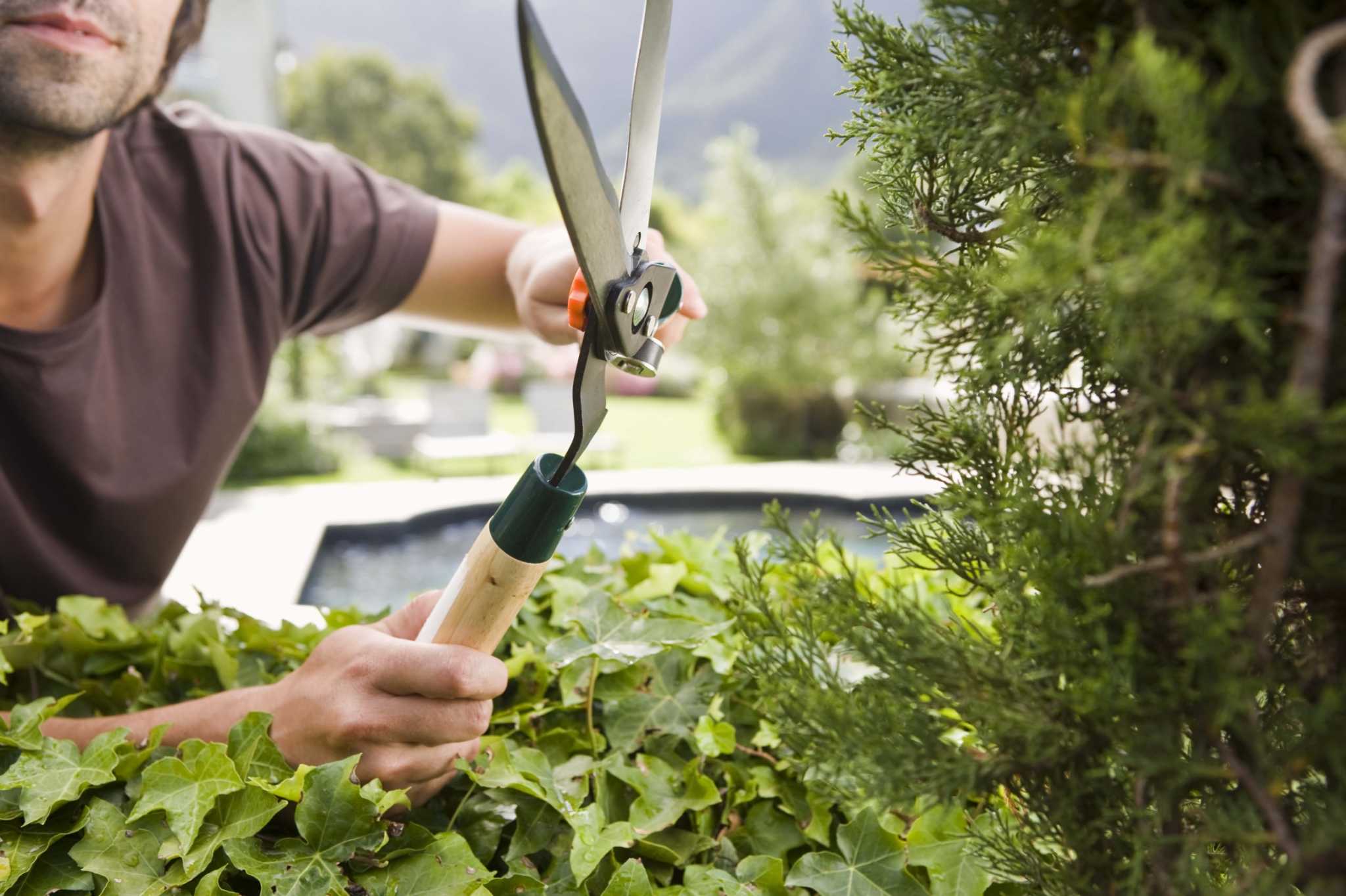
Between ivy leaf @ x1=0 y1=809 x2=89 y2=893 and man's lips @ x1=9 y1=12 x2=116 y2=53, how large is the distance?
3.46 feet

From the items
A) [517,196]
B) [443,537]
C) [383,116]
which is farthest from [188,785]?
[383,116]

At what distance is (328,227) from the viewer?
1.90 m

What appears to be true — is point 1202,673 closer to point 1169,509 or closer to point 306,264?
point 1169,509

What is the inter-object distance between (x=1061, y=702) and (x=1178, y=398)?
19 centimetres

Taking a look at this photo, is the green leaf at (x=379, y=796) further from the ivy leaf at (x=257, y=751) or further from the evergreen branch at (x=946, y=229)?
the evergreen branch at (x=946, y=229)

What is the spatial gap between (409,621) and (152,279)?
1.14 metres

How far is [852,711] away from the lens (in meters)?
0.57

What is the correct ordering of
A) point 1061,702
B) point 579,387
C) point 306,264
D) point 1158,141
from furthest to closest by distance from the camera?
1. point 306,264
2. point 579,387
3. point 1061,702
4. point 1158,141

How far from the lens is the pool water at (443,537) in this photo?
5.43 m

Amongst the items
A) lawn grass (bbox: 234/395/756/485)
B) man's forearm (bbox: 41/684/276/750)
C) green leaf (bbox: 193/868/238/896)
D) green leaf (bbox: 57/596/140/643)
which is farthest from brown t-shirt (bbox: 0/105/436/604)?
lawn grass (bbox: 234/395/756/485)

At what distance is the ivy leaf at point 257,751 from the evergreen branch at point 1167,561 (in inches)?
28.0

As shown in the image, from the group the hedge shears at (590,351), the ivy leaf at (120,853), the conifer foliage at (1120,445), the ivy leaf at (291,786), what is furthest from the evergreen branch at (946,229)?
the ivy leaf at (120,853)

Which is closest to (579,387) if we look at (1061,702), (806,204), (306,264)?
(1061,702)

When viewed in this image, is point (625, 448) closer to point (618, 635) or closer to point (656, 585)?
point (656, 585)
